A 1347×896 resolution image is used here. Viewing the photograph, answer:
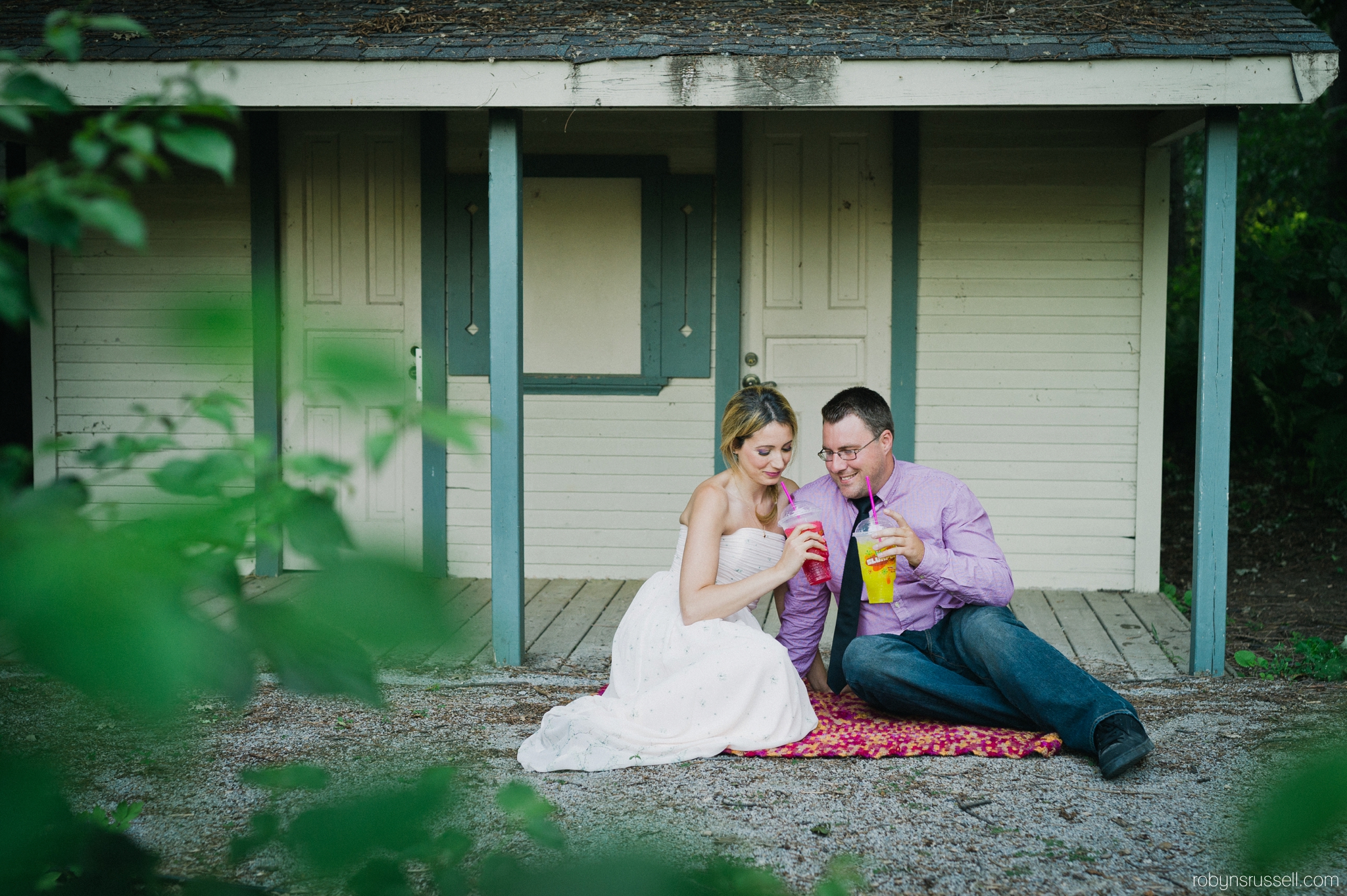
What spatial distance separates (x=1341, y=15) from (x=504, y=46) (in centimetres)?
810

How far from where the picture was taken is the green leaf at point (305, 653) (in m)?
0.86

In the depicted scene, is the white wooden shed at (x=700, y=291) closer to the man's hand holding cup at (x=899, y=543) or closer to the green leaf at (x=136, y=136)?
the man's hand holding cup at (x=899, y=543)

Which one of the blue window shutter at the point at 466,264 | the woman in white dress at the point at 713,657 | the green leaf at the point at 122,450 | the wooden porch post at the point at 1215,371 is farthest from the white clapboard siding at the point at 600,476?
the green leaf at the point at 122,450

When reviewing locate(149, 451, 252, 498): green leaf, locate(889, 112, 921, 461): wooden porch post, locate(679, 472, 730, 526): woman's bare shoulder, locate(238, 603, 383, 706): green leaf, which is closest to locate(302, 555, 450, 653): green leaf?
locate(238, 603, 383, 706): green leaf

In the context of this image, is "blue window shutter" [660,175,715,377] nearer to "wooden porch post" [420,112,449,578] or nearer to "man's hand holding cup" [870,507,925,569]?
"wooden porch post" [420,112,449,578]

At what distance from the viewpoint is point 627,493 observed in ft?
20.8

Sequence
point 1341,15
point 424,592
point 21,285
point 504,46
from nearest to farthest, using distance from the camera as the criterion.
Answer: point 424,592
point 21,285
point 504,46
point 1341,15

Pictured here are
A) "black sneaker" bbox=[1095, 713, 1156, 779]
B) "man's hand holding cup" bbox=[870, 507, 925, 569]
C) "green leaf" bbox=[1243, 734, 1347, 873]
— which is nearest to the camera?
"green leaf" bbox=[1243, 734, 1347, 873]

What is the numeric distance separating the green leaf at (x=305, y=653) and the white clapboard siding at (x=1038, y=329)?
5.54 meters

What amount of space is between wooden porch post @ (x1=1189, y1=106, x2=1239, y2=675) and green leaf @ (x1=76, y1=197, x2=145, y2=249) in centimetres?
437

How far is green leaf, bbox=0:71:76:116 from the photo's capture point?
3.06 feet

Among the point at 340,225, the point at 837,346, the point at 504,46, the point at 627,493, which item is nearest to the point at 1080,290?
the point at 837,346

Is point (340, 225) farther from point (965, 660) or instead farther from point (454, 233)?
point (965, 660)

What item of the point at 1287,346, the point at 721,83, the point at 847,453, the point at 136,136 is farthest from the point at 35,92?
the point at 1287,346
